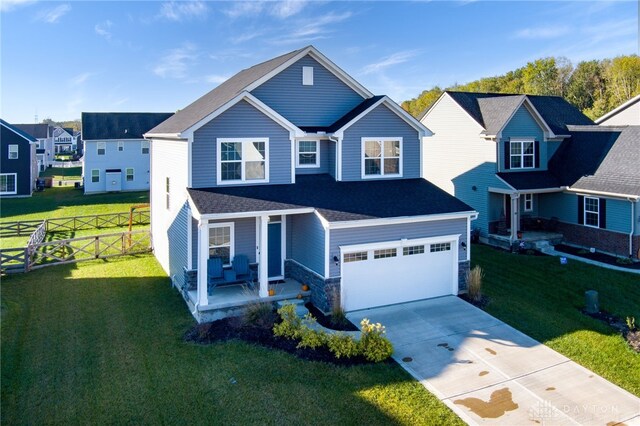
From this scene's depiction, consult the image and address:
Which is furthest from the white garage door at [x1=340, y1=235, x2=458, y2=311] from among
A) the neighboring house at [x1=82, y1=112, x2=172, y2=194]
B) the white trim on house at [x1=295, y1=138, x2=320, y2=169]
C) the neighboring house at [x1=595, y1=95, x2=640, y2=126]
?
the neighboring house at [x1=82, y1=112, x2=172, y2=194]

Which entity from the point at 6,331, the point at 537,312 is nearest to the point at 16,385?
the point at 6,331

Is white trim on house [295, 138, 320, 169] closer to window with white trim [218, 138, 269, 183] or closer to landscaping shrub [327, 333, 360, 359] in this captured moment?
window with white trim [218, 138, 269, 183]

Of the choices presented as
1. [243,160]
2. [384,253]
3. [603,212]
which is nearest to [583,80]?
[603,212]

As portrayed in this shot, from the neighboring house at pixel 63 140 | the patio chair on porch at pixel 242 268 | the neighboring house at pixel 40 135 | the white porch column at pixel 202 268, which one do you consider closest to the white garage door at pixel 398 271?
the patio chair on porch at pixel 242 268

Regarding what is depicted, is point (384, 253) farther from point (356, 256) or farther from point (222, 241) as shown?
point (222, 241)

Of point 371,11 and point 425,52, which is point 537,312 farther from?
point 425,52
